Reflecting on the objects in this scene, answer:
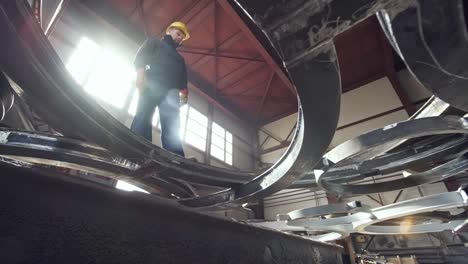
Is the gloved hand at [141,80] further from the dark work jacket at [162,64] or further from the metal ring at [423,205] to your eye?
the metal ring at [423,205]

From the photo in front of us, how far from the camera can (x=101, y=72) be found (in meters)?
5.86

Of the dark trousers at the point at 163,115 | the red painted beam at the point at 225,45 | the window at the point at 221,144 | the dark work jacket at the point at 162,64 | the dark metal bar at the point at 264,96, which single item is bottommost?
the dark trousers at the point at 163,115

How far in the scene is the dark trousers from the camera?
2227 mm

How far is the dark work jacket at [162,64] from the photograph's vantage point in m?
2.42

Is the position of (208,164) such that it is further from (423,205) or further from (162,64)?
(423,205)

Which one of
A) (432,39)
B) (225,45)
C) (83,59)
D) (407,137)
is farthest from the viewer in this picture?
(225,45)

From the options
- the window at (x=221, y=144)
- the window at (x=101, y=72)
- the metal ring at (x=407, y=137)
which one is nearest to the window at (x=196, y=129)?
the window at (x=221, y=144)

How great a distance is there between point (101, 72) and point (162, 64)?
13.9 feet

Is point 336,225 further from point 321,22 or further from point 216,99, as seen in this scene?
point 216,99

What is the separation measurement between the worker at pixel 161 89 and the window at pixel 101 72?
3.62 m

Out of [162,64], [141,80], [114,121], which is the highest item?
[162,64]

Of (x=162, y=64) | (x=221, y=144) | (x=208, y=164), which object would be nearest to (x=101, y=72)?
(x=162, y=64)

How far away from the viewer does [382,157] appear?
1.86 meters

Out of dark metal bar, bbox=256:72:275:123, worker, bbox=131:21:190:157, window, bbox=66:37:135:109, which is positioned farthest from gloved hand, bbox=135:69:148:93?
dark metal bar, bbox=256:72:275:123
